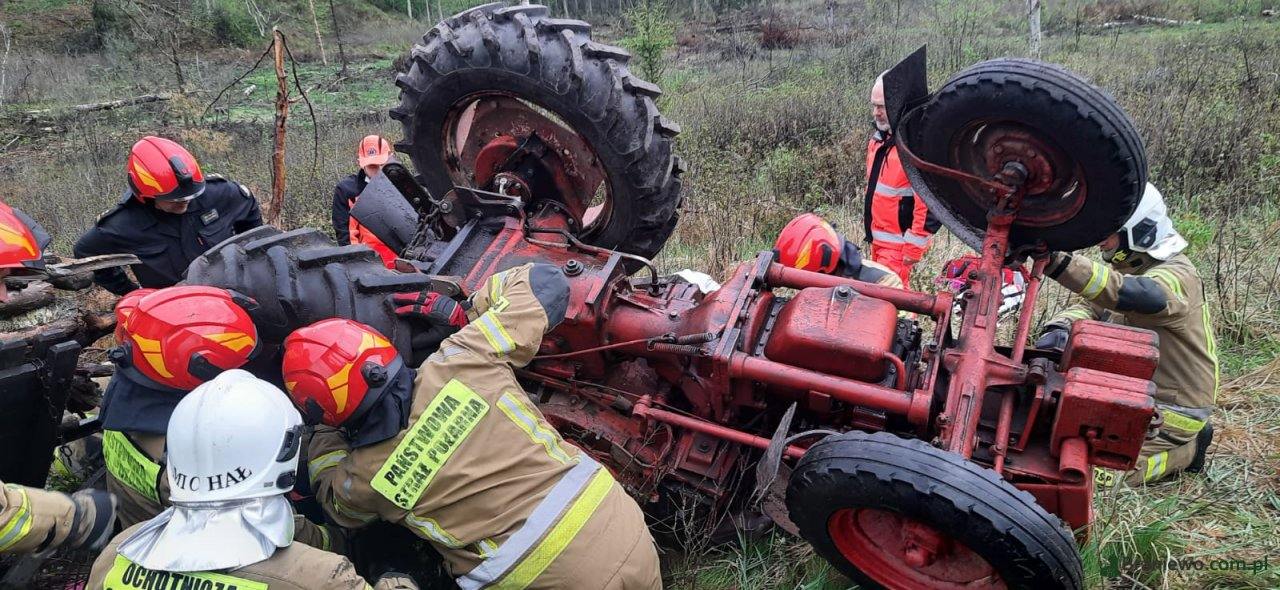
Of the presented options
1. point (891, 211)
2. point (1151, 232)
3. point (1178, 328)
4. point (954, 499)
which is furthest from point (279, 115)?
point (1178, 328)

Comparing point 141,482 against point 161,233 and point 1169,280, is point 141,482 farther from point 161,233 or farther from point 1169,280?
point 1169,280

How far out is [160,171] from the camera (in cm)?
366

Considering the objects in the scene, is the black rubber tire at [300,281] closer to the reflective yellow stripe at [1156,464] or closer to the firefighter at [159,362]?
the firefighter at [159,362]

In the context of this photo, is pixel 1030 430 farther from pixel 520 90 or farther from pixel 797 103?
pixel 797 103

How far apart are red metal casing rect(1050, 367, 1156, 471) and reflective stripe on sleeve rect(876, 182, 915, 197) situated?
82.6 inches

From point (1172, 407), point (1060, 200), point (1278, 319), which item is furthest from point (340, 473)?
point (1278, 319)

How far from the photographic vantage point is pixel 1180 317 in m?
2.91

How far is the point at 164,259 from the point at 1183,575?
4.93 metres

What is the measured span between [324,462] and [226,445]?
2.06ft

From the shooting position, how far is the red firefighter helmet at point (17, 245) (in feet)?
9.38

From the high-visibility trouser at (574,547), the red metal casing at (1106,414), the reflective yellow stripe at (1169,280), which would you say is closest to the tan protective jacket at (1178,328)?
the reflective yellow stripe at (1169,280)

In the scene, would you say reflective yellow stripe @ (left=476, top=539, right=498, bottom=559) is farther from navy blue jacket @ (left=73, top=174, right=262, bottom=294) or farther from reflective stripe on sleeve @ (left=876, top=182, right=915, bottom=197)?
reflective stripe on sleeve @ (left=876, top=182, right=915, bottom=197)

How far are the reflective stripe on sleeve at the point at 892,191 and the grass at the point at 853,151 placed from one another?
0.97m

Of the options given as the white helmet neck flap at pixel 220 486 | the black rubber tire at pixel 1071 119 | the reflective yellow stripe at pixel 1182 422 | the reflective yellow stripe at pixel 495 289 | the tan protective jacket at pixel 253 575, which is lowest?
the reflective yellow stripe at pixel 1182 422
